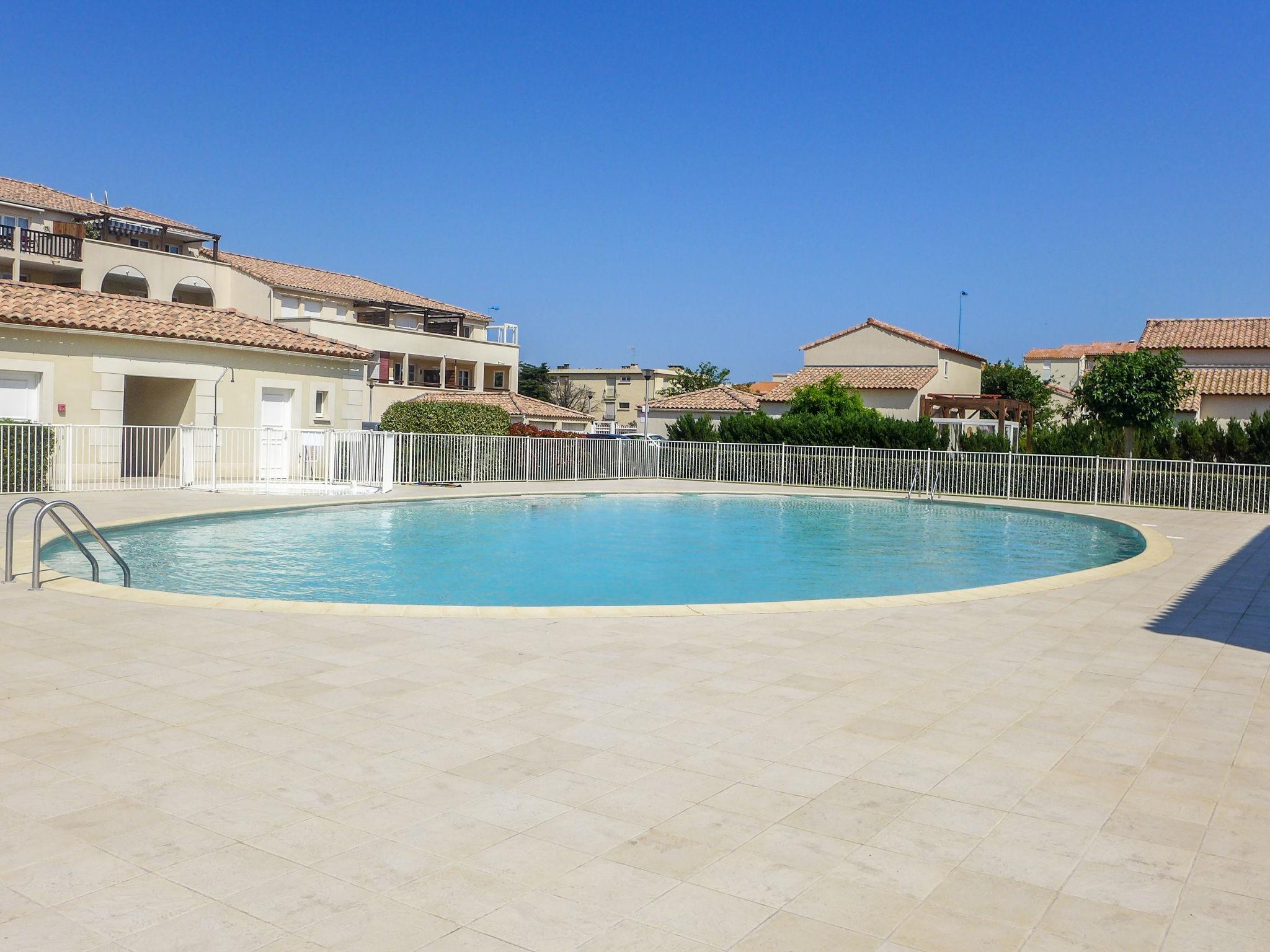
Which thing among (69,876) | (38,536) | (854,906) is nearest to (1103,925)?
(854,906)

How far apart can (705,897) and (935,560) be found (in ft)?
41.1

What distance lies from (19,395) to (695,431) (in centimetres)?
1806

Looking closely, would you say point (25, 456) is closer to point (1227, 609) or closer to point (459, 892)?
point (459, 892)

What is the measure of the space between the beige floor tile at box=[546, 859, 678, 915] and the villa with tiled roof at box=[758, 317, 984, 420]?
3887cm

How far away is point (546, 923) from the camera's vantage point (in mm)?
3309

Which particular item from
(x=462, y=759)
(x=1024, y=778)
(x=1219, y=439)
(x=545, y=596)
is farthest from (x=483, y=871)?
(x=1219, y=439)

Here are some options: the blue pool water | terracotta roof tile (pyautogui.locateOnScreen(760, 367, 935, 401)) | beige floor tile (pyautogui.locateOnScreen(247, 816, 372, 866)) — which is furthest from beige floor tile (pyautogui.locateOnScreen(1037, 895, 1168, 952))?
terracotta roof tile (pyautogui.locateOnScreen(760, 367, 935, 401))

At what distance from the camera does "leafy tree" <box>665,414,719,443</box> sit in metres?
31.3

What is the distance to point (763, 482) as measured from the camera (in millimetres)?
28891

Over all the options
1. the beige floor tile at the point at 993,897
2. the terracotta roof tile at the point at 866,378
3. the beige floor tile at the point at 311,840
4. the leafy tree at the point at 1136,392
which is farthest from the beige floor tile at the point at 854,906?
the terracotta roof tile at the point at 866,378

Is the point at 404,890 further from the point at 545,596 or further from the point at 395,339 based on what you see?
the point at 395,339

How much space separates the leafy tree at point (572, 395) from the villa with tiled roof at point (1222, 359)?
50912 mm

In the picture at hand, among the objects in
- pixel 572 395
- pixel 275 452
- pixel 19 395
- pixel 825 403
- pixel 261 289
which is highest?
pixel 261 289

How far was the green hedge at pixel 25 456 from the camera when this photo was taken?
18.2m
